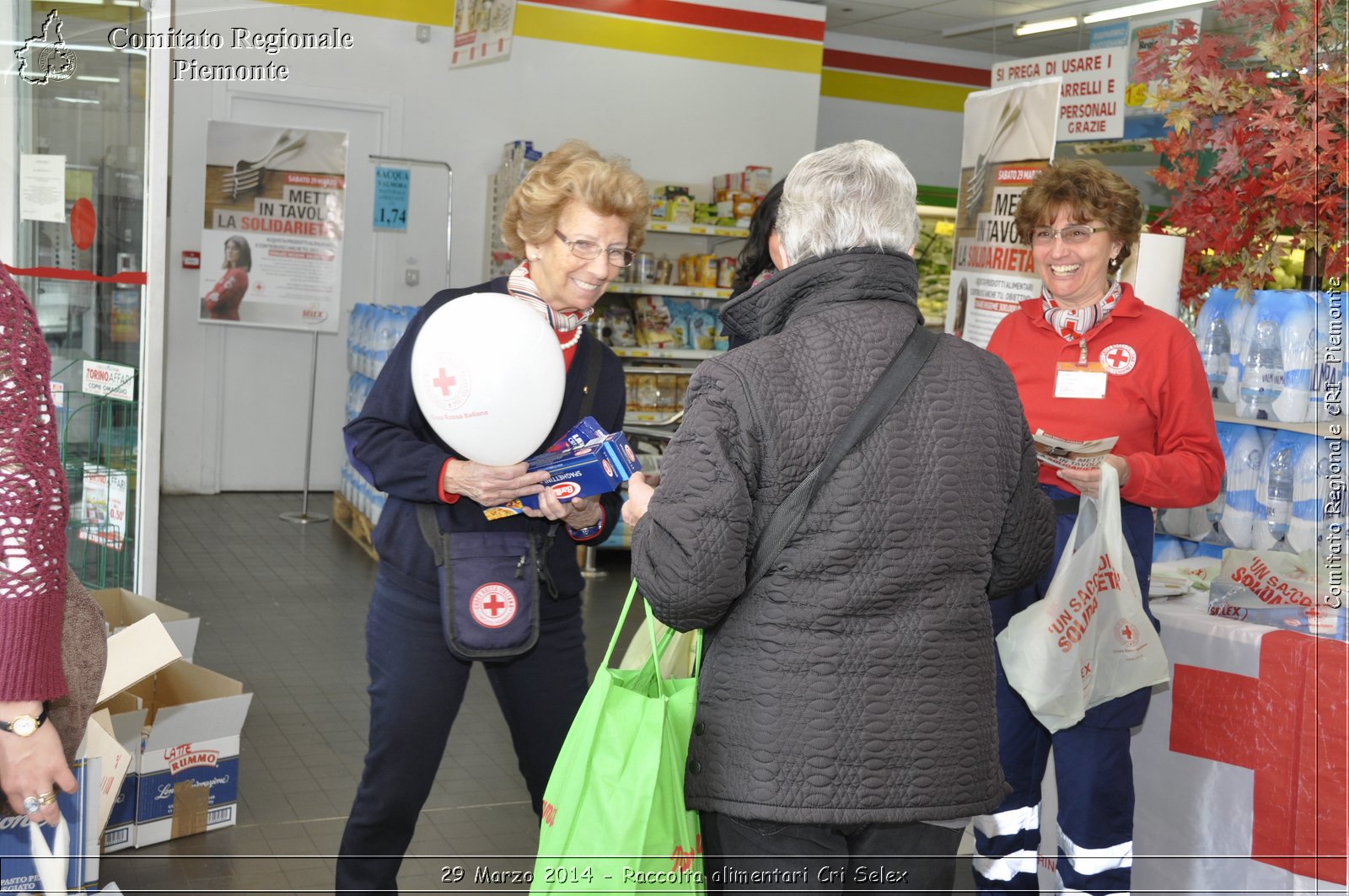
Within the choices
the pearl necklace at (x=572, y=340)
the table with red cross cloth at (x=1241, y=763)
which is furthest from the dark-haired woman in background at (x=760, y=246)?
the table with red cross cloth at (x=1241, y=763)

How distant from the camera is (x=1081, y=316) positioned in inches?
102

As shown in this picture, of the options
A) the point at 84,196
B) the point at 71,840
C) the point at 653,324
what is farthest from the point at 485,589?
the point at 653,324

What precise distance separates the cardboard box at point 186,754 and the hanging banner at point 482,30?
3.64m

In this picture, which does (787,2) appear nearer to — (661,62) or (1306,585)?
(661,62)

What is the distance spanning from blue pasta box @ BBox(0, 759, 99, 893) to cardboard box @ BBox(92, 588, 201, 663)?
4.63ft

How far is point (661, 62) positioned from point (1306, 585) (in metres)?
7.27

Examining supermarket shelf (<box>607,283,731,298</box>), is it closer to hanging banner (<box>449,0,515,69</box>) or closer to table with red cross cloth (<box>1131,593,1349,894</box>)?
hanging banner (<box>449,0,515,69</box>)

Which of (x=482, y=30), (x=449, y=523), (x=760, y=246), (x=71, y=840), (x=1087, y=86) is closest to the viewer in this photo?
(x=71, y=840)

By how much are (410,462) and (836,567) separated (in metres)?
0.96

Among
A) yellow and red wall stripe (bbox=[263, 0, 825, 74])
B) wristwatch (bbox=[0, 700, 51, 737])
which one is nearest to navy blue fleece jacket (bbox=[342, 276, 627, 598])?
wristwatch (bbox=[0, 700, 51, 737])

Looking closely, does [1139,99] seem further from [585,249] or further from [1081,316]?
[585,249]

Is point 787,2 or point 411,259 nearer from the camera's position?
point 411,259

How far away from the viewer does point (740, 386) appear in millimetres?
1538

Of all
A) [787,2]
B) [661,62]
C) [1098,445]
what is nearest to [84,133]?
[1098,445]
